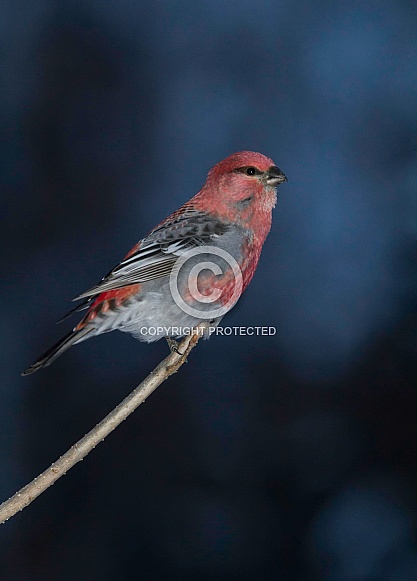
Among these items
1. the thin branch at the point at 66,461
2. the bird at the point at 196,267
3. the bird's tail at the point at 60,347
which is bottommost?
the thin branch at the point at 66,461

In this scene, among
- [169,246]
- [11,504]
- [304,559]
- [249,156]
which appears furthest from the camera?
[304,559]

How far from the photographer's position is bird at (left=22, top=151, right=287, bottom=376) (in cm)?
125

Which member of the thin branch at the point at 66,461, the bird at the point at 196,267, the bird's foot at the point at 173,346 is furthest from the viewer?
the bird at the point at 196,267

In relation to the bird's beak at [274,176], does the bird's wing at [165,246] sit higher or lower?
lower

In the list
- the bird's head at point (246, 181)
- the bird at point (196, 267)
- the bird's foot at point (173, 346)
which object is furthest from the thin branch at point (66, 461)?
the bird's head at point (246, 181)

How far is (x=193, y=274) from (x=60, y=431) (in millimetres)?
710

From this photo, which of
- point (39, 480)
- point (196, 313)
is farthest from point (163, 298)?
point (39, 480)

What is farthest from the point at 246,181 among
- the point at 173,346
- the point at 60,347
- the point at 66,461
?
the point at 66,461

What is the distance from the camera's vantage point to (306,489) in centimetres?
178

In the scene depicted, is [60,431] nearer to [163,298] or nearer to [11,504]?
[163,298]

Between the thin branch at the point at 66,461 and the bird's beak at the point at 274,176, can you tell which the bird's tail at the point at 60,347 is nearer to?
the thin branch at the point at 66,461

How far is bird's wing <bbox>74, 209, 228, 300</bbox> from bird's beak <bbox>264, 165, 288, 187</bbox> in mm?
144

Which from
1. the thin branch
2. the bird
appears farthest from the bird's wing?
the thin branch

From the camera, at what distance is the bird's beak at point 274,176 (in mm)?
1255
